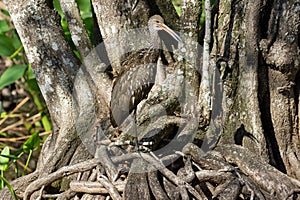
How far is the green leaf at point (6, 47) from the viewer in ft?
12.6

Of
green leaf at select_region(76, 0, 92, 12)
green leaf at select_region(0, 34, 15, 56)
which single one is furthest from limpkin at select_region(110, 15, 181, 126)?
green leaf at select_region(0, 34, 15, 56)

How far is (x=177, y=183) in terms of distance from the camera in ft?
7.59

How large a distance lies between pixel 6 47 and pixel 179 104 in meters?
1.66

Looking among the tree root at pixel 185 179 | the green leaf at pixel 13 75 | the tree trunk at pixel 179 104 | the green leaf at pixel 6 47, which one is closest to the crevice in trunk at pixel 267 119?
the tree trunk at pixel 179 104

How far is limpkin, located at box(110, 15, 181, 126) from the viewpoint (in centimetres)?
271

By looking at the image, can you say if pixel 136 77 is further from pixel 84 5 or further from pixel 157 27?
pixel 84 5

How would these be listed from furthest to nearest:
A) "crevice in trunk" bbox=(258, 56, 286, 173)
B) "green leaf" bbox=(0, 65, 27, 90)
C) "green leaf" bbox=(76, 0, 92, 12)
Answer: "green leaf" bbox=(0, 65, 27, 90) → "green leaf" bbox=(76, 0, 92, 12) → "crevice in trunk" bbox=(258, 56, 286, 173)

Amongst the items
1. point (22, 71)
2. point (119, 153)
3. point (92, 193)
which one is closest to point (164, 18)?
A: point (119, 153)

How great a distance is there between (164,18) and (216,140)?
62 cm

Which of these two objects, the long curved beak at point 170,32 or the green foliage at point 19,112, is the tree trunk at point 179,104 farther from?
the green foliage at point 19,112

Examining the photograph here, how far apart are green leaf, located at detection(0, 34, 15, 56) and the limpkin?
1.19m

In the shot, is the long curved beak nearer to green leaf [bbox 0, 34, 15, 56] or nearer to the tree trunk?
the tree trunk

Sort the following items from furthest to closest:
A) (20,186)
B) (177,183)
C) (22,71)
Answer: (22,71) < (20,186) < (177,183)

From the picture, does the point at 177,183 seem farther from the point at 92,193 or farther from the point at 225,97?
the point at 225,97
